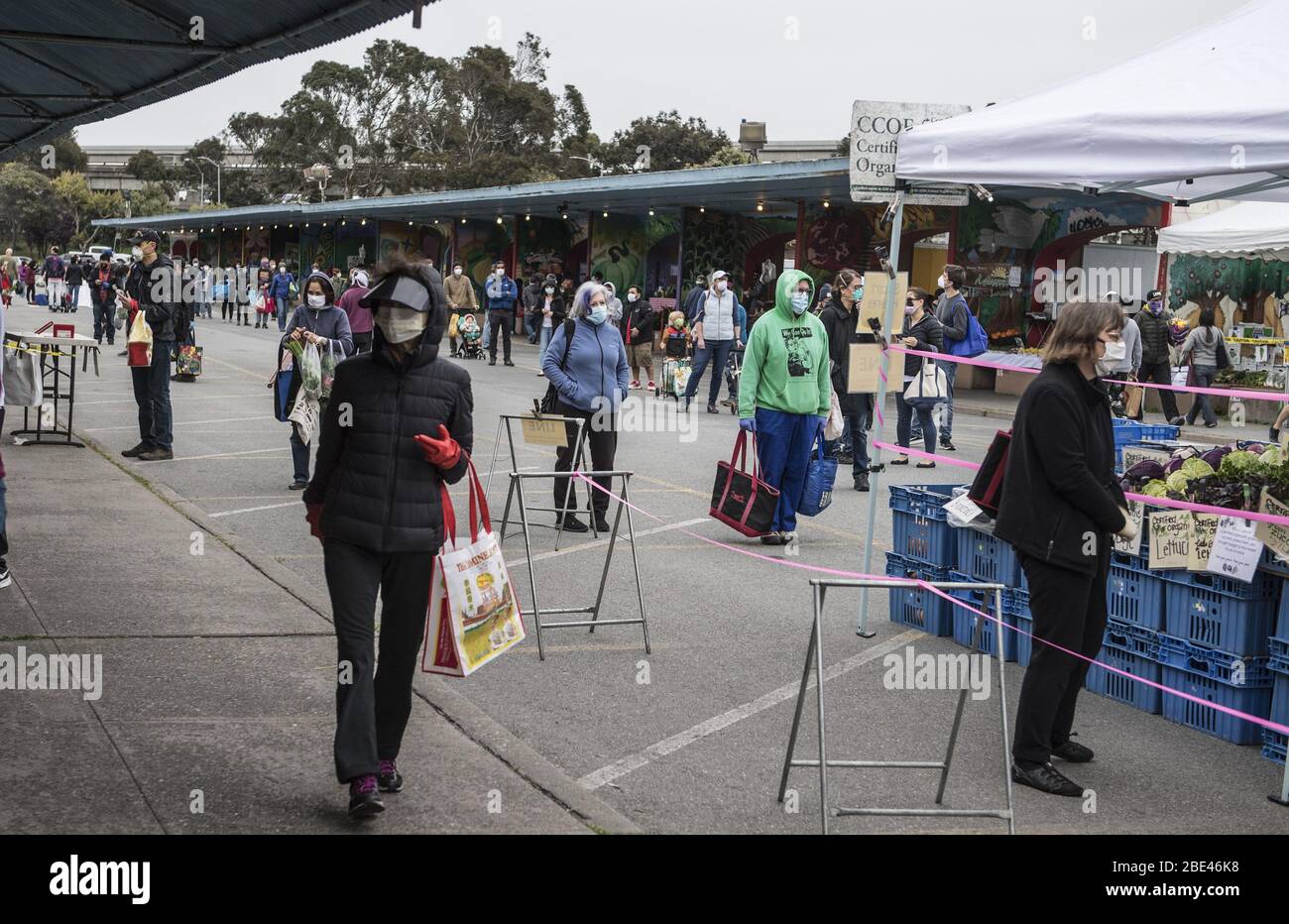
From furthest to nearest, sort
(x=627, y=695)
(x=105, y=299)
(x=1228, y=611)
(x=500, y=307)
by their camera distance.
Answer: (x=105, y=299)
(x=500, y=307)
(x=627, y=695)
(x=1228, y=611)

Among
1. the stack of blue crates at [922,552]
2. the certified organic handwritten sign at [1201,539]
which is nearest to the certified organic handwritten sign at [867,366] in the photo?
the stack of blue crates at [922,552]

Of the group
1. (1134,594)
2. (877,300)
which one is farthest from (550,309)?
(1134,594)

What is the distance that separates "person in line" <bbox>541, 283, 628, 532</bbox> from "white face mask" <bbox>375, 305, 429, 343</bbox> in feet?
17.6

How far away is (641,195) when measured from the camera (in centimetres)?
3266

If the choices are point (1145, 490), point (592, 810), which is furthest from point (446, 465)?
point (1145, 490)

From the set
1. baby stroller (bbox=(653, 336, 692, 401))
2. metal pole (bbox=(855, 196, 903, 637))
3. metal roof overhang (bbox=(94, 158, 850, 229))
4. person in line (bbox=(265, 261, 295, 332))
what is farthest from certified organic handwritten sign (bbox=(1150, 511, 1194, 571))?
person in line (bbox=(265, 261, 295, 332))

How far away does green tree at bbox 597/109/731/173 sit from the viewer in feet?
262

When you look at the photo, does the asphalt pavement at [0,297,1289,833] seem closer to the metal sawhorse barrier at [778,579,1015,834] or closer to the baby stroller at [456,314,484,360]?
the metal sawhorse barrier at [778,579,1015,834]

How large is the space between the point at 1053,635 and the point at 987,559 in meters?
1.94

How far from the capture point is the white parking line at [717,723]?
17.9ft

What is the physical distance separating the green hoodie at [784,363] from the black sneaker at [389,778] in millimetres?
5129

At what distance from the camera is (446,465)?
4902 mm

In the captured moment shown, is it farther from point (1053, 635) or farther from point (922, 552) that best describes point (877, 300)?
point (1053, 635)
